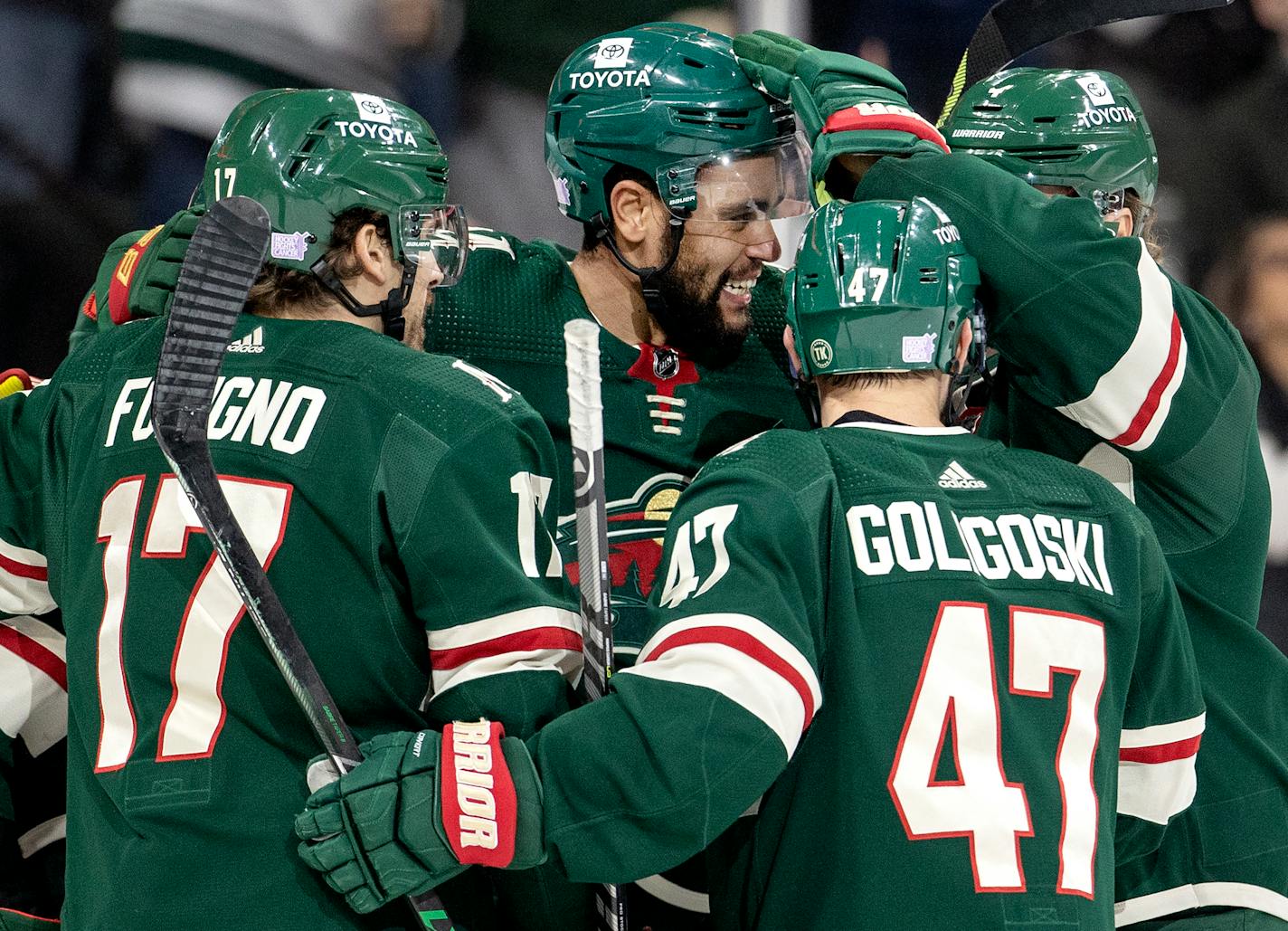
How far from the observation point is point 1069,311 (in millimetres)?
1851

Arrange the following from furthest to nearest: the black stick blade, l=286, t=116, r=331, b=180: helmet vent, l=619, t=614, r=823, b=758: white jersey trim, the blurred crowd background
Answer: the blurred crowd background
l=286, t=116, r=331, b=180: helmet vent
the black stick blade
l=619, t=614, r=823, b=758: white jersey trim

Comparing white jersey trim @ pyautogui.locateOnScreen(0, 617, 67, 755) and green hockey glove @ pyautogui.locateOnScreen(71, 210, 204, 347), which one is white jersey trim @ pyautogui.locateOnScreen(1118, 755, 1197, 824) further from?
white jersey trim @ pyautogui.locateOnScreen(0, 617, 67, 755)

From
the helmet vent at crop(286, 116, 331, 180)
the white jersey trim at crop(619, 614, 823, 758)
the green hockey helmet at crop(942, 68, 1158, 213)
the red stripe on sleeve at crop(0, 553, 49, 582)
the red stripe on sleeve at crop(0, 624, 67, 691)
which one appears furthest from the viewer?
the green hockey helmet at crop(942, 68, 1158, 213)

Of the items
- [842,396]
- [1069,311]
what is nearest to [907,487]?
[842,396]

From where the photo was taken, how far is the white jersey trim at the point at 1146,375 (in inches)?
72.8

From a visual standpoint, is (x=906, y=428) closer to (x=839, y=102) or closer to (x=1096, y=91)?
(x=839, y=102)

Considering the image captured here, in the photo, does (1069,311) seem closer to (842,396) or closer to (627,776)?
(842,396)

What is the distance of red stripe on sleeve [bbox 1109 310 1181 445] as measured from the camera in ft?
6.11

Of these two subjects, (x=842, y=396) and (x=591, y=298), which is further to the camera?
(x=591, y=298)

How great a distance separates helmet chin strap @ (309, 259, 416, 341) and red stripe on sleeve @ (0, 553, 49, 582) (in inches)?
22.1

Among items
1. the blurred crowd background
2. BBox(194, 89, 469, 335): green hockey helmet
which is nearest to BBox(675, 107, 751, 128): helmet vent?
BBox(194, 89, 469, 335): green hockey helmet

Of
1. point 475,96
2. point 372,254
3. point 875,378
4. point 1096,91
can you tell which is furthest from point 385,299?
point 475,96

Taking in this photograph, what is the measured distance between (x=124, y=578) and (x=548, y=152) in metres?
1.14

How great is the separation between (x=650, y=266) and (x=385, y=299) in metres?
0.68
